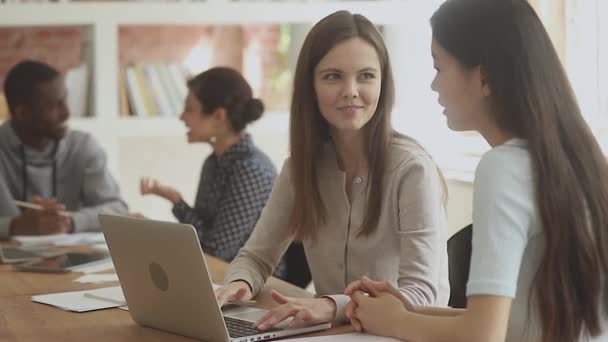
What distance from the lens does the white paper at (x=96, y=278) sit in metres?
2.57

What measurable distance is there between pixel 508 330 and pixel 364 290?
32 cm

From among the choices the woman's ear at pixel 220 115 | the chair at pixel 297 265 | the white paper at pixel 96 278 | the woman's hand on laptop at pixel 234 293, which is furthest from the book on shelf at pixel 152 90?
the woman's hand on laptop at pixel 234 293

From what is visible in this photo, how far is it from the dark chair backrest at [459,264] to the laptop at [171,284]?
0.60 m

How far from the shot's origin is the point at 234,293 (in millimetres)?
2193

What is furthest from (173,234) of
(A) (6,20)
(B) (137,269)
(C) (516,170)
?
(A) (6,20)

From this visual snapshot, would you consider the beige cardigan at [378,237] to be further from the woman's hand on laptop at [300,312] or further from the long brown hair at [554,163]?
the long brown hair at [554,163]

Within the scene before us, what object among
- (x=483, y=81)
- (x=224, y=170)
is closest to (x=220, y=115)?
(x=224, y=170)

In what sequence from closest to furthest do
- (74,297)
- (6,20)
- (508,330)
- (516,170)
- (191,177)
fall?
(516,170) → (508,330) → (74,297) → (6,20) → (191,177)

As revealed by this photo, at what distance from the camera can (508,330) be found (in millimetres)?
1697

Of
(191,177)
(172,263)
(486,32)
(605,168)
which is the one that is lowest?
(191,177)

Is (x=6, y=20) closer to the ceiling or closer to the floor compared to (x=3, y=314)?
closer to the ceiling

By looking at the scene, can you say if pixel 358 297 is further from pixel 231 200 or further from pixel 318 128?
pixel 231 200

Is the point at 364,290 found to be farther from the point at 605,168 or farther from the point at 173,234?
the point at 605,168

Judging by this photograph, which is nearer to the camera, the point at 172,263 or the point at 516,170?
the point at 516,170
